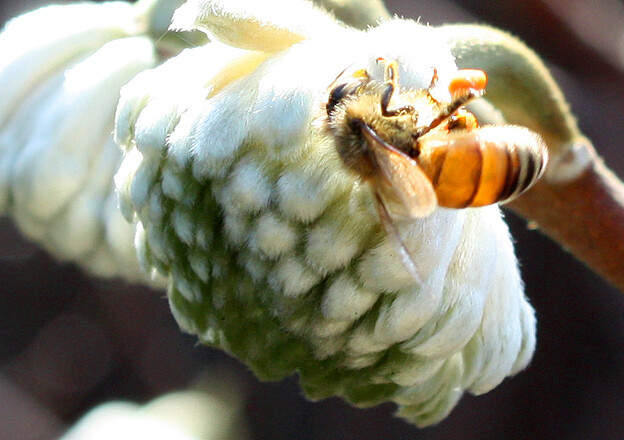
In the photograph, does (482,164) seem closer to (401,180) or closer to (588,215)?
(401,180)

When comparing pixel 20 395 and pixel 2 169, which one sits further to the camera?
pixel 20 395

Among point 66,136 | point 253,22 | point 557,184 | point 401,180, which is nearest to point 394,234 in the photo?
point 401,180

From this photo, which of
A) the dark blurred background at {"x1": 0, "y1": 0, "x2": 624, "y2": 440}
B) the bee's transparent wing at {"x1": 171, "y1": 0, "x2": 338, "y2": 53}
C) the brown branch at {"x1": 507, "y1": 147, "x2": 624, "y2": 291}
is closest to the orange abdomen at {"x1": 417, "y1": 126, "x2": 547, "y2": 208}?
the bee's transparent wing at {"x1": 171, "y1": 0, "x2": 338, "y2": 53}

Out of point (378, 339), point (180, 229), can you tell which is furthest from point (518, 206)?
point (180, 229)

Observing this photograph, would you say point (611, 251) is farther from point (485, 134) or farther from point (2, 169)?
point (2, 169)

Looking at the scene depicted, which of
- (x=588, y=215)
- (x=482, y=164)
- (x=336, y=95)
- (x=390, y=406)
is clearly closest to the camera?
(x=482, y=164)

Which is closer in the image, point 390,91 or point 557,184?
point 390,91
